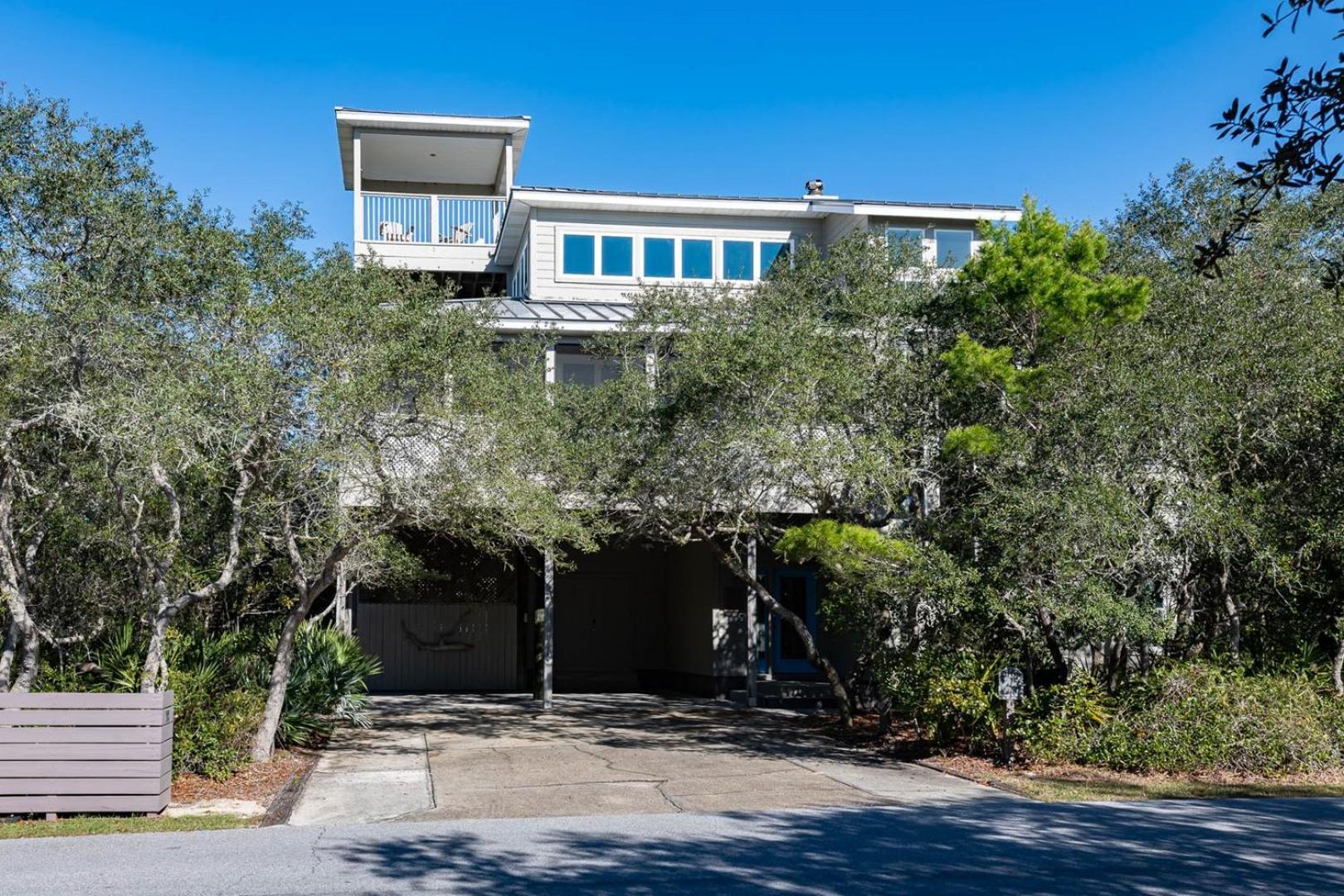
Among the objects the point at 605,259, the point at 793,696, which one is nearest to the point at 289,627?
the point at 793,696

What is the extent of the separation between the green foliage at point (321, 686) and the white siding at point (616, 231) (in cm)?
943

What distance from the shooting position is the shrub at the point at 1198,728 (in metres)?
12.7

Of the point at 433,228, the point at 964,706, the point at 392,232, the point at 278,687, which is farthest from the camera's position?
the point at 433,228

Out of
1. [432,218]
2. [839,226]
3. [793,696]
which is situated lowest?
[793,696]

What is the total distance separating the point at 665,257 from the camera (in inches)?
971

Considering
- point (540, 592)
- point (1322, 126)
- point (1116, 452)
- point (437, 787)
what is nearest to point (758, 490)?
point (1116, 452)

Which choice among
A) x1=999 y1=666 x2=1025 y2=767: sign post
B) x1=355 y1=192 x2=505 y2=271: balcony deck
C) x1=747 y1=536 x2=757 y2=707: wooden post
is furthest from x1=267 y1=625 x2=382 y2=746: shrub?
x1=355 y1=192 x2=505 y2=271: balcony deck

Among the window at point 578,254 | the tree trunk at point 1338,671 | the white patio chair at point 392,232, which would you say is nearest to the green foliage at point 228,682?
the window at point 578,254

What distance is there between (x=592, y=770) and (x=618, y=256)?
13.6 m

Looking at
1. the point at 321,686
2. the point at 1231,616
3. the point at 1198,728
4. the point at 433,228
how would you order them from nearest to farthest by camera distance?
the point at 1198,728 → the point at 1231,616 → the point at 321,686 → the point at 433,228

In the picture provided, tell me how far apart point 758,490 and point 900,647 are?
2.76m

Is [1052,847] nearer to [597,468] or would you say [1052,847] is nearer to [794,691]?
[597,468]

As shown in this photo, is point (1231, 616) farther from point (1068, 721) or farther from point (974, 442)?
point (974, 442)

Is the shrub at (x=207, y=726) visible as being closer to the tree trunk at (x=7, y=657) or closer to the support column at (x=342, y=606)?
the tree trunk at (x=7, y=657)
